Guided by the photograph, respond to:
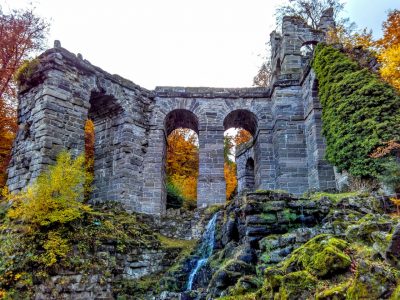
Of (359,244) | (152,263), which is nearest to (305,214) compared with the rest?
(359,244)

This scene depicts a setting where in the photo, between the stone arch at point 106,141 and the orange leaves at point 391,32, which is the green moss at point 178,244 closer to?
the stone arch at point 106,141

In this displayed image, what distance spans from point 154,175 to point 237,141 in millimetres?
14796

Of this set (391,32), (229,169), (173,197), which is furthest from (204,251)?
(229,169)

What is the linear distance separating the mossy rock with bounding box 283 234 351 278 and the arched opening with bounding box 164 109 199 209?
1102 cm

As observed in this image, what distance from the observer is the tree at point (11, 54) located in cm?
1538

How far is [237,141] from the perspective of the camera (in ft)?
93.0

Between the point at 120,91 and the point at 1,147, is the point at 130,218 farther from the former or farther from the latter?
the point at 1,147

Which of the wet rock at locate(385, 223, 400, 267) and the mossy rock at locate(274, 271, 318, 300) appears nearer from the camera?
the wet rock at locate(385, 223, 400, 267)

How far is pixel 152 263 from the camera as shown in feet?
34.7

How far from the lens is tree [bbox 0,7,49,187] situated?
15.4 meters

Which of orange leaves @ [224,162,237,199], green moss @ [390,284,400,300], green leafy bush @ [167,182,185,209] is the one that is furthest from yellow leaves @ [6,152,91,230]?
orange leaves @ [224,162,237,199]

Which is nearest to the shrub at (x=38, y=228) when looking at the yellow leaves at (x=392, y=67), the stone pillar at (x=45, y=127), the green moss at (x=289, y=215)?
the stone pillar at (x=45, y=127)

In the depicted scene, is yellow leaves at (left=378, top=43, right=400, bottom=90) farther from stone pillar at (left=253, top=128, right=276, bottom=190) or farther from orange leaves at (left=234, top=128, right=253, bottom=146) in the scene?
orange leaves at (left=234, top=128, right=253, bottom=146)

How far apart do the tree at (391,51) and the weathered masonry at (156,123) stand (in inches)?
111
